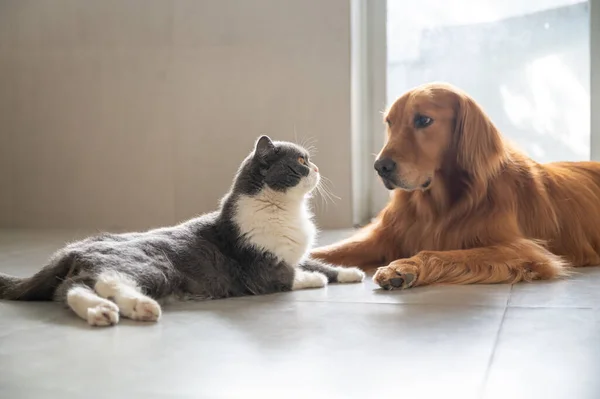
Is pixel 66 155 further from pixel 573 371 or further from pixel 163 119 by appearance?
pixel 573 371

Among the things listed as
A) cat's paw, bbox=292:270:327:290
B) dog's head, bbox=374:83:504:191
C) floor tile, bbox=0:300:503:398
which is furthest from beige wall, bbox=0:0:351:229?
floor tile, bbox=0:300:503:398

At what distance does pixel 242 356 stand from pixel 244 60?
2.71 m

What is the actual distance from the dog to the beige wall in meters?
1.32

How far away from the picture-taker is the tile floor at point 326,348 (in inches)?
50.0

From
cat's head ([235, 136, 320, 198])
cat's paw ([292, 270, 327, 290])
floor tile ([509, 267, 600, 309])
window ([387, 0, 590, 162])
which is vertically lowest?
floor tile ([509, 267, 600, 309])

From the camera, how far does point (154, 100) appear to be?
13.4 feet

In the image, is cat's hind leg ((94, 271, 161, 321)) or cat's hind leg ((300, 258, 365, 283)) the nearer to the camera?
cat's hind leg ((94, 271, 161, 321))

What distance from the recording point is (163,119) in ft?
13.4

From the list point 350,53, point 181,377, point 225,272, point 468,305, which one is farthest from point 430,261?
point 350,53

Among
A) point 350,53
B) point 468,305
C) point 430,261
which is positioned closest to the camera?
point 468,305

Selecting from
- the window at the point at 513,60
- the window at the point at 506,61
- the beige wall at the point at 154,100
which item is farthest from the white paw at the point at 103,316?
the window at the point at 513,60

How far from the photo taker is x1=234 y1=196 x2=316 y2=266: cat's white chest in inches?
83.3

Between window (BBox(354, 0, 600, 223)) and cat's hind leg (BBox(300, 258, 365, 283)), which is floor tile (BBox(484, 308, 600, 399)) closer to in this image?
cat's hind leg (BBox(300, 258, 365, 283))

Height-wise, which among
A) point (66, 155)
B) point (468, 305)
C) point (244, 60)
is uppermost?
point (244, 60)
